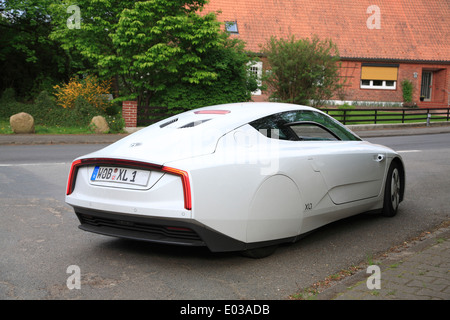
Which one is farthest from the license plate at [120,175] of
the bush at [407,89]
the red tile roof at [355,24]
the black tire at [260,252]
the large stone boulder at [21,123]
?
the bush at [407,89]

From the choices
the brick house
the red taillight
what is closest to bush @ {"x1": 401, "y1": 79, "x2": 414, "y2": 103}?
the brick house

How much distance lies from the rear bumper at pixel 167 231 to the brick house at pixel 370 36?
34805 millimetres

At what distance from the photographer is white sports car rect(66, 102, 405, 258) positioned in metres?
4.25

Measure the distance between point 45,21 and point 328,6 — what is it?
901 inches

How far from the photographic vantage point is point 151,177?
171 inches

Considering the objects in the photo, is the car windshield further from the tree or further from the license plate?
the tree

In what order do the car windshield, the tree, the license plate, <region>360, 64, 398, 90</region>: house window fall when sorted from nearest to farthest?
the license plate, the car windshield, the tree, <region>360, 64, 398, 90</region>: house window

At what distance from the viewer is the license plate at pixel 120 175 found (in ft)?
14.3

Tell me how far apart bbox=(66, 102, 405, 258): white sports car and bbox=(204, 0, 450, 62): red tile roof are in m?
33.8

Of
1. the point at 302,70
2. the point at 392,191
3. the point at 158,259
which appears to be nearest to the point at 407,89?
the point at 302,70

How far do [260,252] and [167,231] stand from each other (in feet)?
3.17

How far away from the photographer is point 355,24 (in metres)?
41.7
